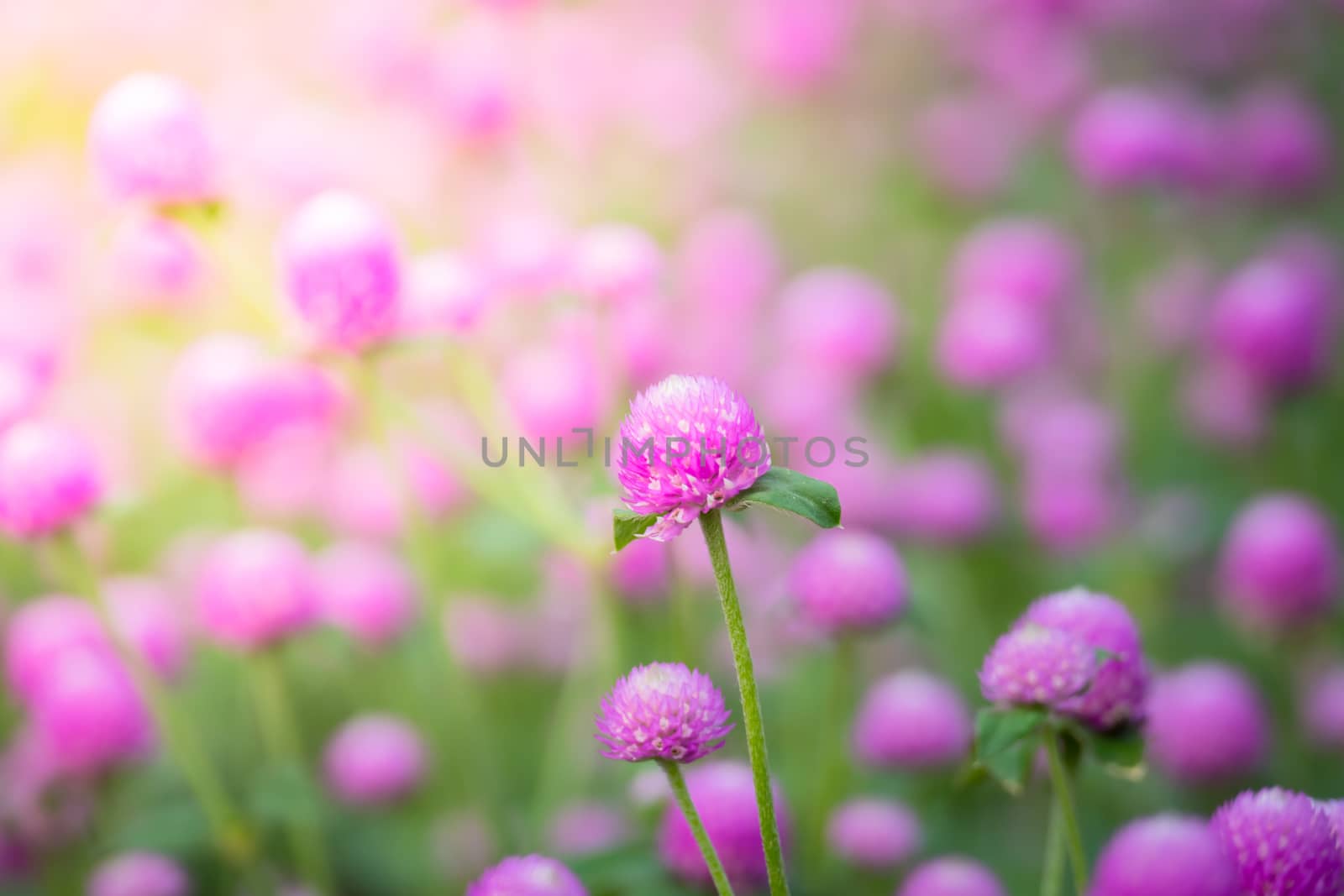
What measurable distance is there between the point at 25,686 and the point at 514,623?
40.5 inches

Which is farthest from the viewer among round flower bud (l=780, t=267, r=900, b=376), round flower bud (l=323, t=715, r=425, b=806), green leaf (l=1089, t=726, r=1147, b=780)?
round flower bud (l=780, t=267, r=900, b=376)

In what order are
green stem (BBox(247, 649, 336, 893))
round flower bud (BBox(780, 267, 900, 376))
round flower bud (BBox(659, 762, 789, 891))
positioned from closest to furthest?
round flower bud (BBox(659, 762, 789, 891)) < green stem (BBox(247, 649, 336, 893)) < round flower bud (BBox(780, 267, 900, 376))

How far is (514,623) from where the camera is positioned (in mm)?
2766

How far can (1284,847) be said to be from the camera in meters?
1.04

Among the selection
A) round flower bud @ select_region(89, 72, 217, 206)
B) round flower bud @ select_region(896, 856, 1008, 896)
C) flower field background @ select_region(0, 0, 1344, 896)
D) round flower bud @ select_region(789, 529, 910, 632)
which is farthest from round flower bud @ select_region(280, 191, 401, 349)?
round flower bud @ select_region(896, 856, 1008, 896)

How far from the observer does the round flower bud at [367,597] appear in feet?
7.58

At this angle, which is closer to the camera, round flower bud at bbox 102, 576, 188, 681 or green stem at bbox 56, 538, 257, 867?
green stem at bbox 56, 538, 257, 867

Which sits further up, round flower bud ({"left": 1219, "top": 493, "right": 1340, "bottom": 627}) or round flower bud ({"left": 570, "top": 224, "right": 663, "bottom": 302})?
round flower bud ({"left": 570, "top": 224, "right": 663, "bottom": 302})

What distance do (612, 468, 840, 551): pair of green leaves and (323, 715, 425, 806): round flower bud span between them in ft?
4.07

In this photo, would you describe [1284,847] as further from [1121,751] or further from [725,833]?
[725,833]

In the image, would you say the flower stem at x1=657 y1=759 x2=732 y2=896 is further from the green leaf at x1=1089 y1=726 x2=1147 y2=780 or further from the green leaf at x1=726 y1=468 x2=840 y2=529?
the green leaf at x1=1089 y1=726 x2=1147 y2=780

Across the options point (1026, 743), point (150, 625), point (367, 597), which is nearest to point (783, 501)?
point (1026, 743)

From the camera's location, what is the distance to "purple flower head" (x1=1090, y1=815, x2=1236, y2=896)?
3.36ft

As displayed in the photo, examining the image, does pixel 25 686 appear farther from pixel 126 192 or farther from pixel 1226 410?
pixel 1226 410
